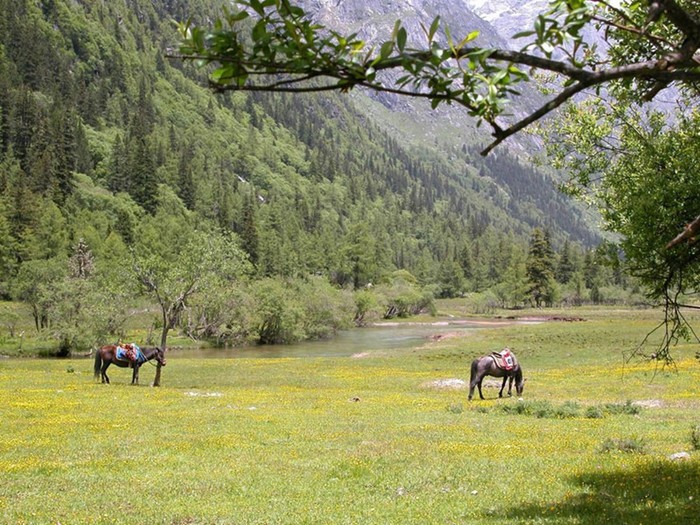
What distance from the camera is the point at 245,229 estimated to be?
160375mm

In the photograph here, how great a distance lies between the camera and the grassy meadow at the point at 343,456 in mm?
10211

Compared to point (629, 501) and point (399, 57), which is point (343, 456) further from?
point (399, 57)

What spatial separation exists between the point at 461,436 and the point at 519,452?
2977 mm

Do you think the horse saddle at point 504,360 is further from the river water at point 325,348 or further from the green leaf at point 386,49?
the river water at point 325,348

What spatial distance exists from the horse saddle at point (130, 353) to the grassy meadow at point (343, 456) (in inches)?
83.1

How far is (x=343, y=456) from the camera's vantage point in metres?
15.2

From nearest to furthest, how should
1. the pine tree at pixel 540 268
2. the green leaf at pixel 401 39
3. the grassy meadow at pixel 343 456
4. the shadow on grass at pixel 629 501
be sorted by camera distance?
the green leaf at pixel 401 39
the shadow on grass at pixel 629 501
the grassy meadow at pixel 343 456
the pine tree at pixel 540 268

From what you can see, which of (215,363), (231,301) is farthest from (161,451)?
(231,301)

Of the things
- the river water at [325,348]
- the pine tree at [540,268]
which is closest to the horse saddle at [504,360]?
the river water at [325,348]

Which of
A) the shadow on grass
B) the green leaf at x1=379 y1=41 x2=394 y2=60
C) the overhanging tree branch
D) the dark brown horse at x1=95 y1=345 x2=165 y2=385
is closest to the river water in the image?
the dark brown horse at x1=95 y1=345 x2=165 y2=385

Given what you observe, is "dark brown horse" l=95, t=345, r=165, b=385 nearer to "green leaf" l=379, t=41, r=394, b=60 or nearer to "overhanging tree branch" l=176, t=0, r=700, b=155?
"overhanging tree branch" l=176, t=0, r=700, b=155

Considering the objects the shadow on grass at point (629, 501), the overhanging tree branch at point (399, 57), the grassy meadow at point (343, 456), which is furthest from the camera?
the grassy meadow at point (343, 456)

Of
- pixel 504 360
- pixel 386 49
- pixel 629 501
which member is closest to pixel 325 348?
pixel 504 360

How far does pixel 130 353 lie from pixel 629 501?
102 ft
